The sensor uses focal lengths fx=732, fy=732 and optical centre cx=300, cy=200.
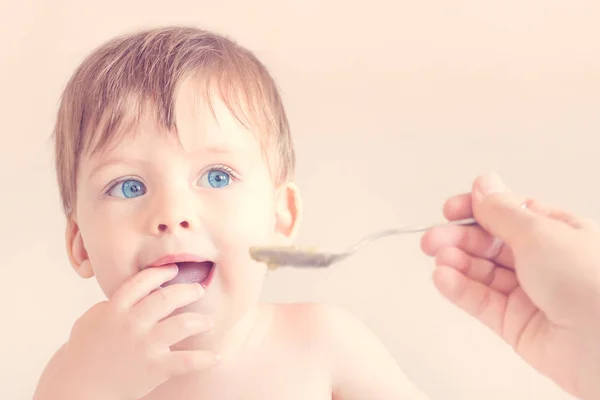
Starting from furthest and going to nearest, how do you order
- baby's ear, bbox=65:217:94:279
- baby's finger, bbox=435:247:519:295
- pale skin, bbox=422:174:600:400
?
baby's ear, bbox=65:217:94:279, baby's finger, bbox=435:247:519:295, pale skin, bbox=422:174:600:400

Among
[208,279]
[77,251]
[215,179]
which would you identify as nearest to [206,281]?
[208,279]

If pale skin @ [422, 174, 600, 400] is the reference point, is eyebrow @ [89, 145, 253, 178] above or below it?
above

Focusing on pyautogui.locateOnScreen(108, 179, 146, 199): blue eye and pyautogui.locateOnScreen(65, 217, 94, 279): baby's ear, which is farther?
pyautogui.locateOnScreen(65, 217, 94, 279): baby's ear

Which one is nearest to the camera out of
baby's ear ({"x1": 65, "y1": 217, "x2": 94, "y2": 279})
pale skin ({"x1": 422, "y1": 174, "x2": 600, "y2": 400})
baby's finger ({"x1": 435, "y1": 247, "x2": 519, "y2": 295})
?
pale skin ({"x1": 422, "y1": 174, "x2": 600, "y2": 400})

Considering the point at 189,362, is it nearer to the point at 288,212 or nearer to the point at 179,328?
the point at 179,328

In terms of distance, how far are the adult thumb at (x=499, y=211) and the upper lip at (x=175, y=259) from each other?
0.88 ft

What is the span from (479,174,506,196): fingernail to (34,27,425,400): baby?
222 millimetres

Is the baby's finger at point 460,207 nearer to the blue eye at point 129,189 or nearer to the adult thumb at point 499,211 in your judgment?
the adult thumb at point 499,211

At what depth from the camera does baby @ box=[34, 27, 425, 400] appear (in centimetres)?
68

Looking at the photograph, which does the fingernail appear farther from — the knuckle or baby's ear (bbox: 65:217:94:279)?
baby's ear (bbox: 65:217:94:279)

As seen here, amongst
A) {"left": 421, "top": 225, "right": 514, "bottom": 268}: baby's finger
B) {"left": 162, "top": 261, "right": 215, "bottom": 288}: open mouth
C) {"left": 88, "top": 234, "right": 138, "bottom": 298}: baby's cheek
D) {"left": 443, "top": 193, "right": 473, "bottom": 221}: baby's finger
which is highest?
{"left": 88, "top": 234, "right": 138, "bottom": 298}: baby's cheek

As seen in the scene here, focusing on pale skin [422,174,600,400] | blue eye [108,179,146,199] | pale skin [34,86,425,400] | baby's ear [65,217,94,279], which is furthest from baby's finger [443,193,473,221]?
baby's ear [65,217,94,279]

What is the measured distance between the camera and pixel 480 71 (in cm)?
121

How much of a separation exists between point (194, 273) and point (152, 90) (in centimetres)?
19
